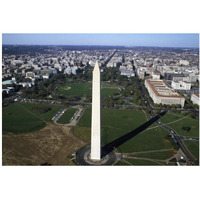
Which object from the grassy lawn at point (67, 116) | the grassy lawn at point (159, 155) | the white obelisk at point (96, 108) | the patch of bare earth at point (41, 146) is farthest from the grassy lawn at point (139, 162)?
the grassy lawn at point (67, 116)

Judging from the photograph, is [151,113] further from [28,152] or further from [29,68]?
[29,68]

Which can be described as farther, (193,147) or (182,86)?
(182,86)

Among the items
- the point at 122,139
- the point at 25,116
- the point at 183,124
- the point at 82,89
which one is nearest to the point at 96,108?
the point at 122,139

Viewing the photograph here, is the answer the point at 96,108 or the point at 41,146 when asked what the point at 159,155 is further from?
the point at 41,146

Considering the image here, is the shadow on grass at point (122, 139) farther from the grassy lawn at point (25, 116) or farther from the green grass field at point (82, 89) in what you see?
the green grass field at point (82, 89)

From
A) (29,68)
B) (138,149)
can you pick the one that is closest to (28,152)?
(138,149)

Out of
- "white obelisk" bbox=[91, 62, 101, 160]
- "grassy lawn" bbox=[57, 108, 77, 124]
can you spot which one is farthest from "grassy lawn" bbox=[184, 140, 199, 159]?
"grassy lawn" bbox=[57, 108, 77, 124]

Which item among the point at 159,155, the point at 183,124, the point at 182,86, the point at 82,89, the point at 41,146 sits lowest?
the point at 159,155

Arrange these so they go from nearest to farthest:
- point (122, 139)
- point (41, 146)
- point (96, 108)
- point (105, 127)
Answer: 1. point (96, 108)
2. point (41, 146)
3. point (122, 139)
4. point (105, 127)
